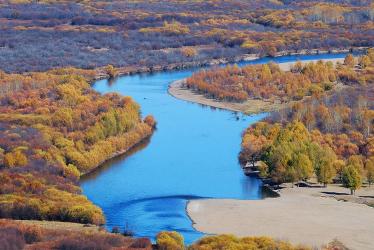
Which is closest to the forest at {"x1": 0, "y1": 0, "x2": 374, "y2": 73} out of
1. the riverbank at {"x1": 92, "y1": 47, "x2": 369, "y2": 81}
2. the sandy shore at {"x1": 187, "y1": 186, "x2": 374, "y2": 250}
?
the riverbank at {"x1": 92, "y1": 47, "x2": 369, "y2": 81}

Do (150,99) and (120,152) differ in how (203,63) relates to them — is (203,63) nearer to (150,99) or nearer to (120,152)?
(150,99)

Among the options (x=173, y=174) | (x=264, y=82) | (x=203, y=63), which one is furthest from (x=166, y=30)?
(x=173, y=174)

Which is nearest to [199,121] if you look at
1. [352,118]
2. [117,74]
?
[352,118]

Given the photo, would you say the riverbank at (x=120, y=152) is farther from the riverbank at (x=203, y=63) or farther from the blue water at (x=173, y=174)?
the riverbank at (x=203, y=63)

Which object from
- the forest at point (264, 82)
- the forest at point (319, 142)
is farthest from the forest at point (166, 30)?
the forest at point (319, 142)

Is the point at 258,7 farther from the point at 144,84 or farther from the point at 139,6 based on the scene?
the point at 144,84

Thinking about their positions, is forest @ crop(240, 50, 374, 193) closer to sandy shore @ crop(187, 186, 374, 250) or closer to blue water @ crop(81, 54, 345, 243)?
sandy shore @ crop(187, 186, 374, 250)
